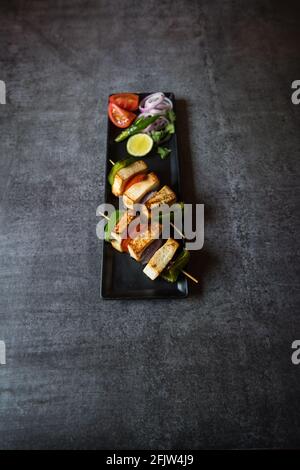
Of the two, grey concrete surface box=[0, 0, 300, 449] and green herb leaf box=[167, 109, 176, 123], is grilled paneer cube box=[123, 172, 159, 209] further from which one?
green herb leaf box=[167, 109, 176, 123]

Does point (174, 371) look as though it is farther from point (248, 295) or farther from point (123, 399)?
point (248, 295)

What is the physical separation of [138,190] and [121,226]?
0.35m

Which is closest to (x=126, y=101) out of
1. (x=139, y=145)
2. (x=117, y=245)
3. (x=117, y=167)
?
(x=139, y=145)

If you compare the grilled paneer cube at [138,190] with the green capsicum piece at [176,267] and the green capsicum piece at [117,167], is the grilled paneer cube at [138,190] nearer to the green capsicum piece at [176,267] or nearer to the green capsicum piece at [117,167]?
the green capsicum piece at [117,167]

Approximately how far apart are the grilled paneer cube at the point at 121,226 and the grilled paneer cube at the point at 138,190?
17cm

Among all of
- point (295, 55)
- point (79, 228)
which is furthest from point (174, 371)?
point (295, 55)

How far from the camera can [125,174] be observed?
2.95 metres

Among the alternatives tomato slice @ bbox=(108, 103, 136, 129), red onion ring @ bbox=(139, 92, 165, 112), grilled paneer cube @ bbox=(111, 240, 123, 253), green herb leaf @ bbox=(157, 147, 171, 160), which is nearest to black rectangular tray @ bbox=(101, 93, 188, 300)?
grilled paneer cube @ bbox=(111, 240, 123, 253)

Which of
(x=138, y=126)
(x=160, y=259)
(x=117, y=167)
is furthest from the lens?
(x=138, y=126)

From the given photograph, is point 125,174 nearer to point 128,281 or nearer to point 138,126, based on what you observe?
point 138,126

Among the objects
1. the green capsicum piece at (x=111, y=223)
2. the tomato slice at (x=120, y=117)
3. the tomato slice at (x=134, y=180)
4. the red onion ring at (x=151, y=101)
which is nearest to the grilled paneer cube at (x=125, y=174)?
the tomato slice at (x=134, y=180)

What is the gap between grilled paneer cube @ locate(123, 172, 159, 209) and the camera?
288 centimetres

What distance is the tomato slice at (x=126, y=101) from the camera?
3455 millimetres

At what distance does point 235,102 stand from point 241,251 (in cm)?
168
